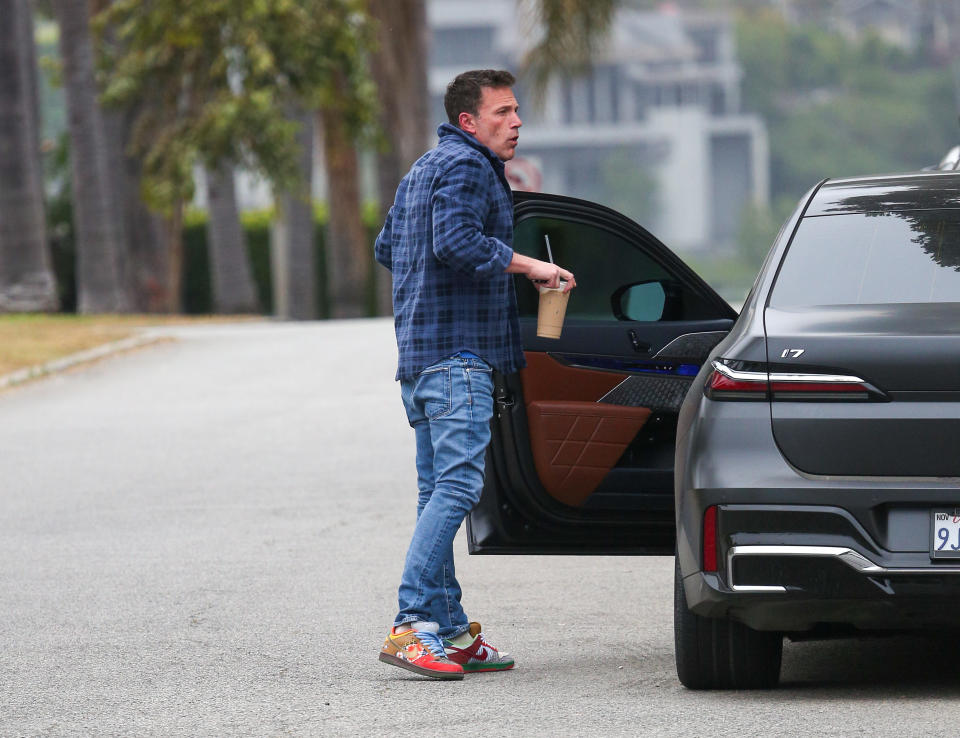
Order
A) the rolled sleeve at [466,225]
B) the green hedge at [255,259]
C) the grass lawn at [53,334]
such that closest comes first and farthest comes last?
the rolled sleeve at [466,225] → the grass lawn at [53,334] → the green hedge at [255,259]

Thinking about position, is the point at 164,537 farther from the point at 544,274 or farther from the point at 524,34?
the point at 524,34

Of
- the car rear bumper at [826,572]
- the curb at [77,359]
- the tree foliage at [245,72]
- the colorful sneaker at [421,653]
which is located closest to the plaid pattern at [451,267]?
the colorful sneaker at [421,653]

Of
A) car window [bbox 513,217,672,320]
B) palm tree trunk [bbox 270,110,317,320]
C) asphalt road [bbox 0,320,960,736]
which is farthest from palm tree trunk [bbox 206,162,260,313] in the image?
car window [bbox 513,217,672,320]

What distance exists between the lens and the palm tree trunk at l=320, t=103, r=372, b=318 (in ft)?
102

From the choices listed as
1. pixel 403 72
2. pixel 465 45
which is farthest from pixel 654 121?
pixel 403 72

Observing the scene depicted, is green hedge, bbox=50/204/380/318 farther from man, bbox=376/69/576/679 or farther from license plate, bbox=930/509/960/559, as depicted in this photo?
license plate, bbox=930/509/960/559

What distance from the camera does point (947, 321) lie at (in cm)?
506

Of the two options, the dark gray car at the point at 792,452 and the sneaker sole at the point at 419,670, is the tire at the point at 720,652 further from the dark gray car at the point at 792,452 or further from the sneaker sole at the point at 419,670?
the sneaker sole at the point at 419,670

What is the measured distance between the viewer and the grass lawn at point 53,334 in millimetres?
18719

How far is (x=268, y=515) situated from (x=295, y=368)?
8.36 meters

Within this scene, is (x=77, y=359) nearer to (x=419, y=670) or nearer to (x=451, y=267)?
(x=419, y=670)

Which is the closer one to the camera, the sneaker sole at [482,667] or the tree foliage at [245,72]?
the sneaker sole at [482,667]

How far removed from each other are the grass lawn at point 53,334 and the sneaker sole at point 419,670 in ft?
39.4

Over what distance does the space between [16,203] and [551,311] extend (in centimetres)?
2238
